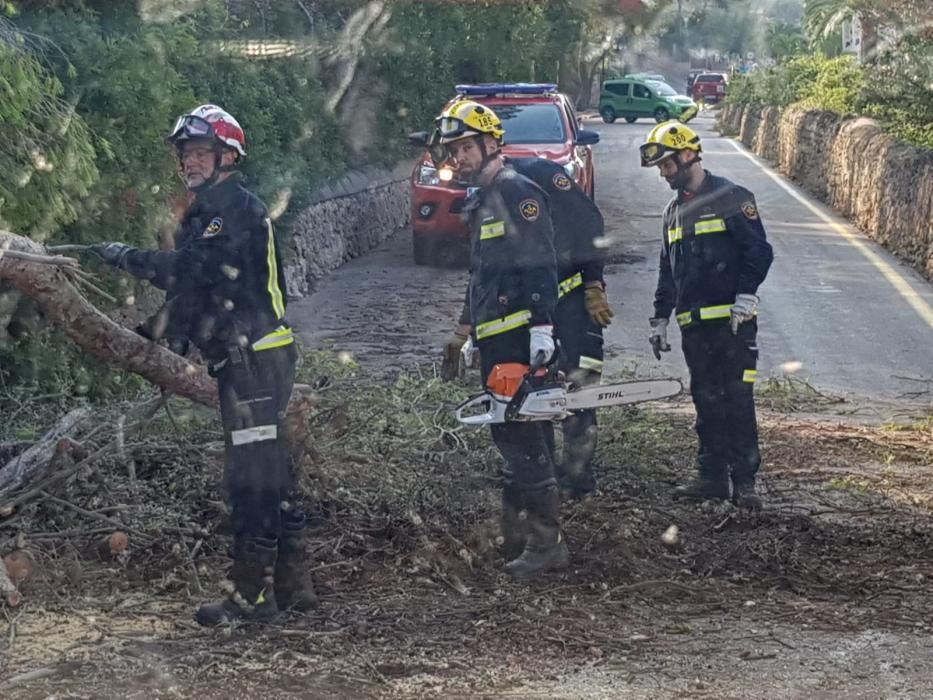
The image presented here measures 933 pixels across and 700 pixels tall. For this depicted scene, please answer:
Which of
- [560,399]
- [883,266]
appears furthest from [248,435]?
[883,266]

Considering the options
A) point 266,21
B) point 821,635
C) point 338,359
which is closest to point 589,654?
point 821,635

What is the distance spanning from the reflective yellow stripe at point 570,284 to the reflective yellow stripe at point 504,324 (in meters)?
1.15

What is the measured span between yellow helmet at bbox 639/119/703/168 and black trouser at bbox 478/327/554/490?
4.89 feet

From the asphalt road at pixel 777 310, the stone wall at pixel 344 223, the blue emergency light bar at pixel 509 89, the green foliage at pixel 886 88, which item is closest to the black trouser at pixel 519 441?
the asphalt road at pixel 777 310

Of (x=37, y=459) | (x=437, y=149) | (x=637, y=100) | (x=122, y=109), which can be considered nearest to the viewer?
(x=437, y=149)

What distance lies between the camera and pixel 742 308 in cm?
685

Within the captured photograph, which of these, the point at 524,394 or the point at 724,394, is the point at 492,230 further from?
the point at 724,394

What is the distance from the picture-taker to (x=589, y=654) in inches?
202

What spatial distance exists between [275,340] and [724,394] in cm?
267

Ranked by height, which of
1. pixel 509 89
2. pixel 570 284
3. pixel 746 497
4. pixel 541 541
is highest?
pixel 509 89

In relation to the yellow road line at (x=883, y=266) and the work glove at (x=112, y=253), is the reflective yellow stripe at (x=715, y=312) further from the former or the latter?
the yellow road line at (x=883, y=266)

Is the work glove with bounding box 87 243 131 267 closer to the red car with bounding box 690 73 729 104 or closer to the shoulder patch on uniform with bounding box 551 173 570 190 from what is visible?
the shoulder patch on uniform with bounding box 551 173 570 190

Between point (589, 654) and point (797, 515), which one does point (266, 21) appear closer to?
point (797, 515)

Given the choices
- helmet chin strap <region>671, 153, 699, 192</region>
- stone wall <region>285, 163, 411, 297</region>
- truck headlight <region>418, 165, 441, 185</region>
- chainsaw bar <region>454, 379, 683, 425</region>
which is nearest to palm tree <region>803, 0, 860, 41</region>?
stone wall <region>285, 163, 411, 297</region>
